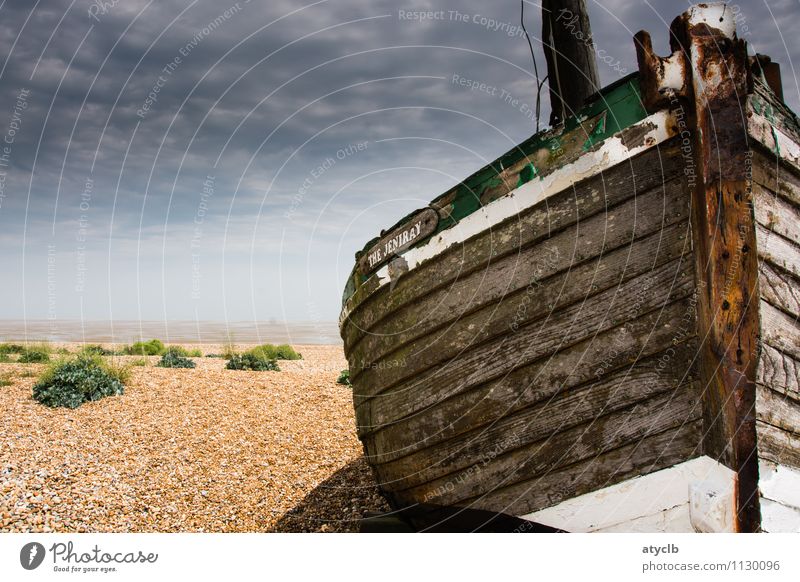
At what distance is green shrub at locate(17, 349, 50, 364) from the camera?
38.1 ft

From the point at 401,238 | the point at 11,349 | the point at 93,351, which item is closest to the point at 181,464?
the point at 401,238

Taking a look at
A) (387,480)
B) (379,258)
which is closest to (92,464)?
(387,480)

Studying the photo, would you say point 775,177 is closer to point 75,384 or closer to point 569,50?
point 569,50

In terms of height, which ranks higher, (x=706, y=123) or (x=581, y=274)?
(x=706, y=123)

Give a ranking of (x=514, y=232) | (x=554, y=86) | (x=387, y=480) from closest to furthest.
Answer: (x=514, y=232), (x=387, y=480), (x=554, y=86)

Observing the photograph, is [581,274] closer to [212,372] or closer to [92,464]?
[92,464]

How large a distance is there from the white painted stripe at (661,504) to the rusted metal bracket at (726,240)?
58 mm

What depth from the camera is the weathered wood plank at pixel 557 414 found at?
2.33 metres

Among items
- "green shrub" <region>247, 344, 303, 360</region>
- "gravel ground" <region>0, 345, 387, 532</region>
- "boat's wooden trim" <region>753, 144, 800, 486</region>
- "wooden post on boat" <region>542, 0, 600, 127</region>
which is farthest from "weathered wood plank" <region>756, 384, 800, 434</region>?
"green shrub" <region>247, 344, 303, 360</region>

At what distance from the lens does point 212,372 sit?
10.1 m

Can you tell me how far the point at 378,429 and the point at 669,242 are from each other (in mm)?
2003

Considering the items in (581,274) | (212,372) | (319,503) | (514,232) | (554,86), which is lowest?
(319,503)

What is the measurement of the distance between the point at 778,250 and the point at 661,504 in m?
1.19

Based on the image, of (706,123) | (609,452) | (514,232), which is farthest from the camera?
(514,232)
